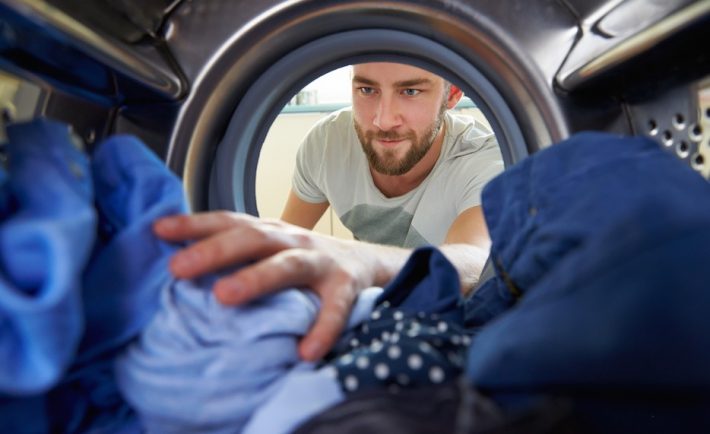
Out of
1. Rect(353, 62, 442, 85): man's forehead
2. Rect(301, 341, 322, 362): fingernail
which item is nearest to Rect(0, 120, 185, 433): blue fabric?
Rect(301, 341, 322, 362): fingernail

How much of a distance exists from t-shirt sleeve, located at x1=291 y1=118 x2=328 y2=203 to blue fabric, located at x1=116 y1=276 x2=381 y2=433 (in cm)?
134

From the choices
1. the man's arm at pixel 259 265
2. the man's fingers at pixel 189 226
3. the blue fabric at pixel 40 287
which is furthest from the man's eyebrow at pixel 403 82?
the blue fabric at pixel 40 287

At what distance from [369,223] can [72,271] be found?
1398 millimetres

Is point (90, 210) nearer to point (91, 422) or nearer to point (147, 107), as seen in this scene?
point (91, 422)

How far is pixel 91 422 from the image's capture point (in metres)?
0.39

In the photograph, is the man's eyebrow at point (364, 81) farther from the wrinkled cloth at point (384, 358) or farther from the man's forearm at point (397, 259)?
the wrinkled cloth at point (384, 358)

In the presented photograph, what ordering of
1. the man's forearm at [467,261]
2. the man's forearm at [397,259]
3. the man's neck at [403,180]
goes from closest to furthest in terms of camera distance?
1. the man's forearm at [397,259]
2. the man's forearm at [467,261]
3. the man's neck at [403,180]

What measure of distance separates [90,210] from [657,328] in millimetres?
318

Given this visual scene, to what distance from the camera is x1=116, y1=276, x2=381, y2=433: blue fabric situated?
0.35m

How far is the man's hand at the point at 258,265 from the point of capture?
1.24 ft

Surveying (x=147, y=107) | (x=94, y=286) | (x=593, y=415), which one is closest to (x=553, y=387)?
(x=593, y=415)

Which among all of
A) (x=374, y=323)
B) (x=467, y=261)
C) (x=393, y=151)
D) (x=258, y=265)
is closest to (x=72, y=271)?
(x=258, y=265)

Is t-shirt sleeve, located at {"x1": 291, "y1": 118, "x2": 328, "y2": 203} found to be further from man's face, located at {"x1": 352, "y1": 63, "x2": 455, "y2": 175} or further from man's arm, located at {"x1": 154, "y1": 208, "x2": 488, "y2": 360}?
man's arm, located at {"x1": 154, "y1": 208, "x2": 488, "y2": 360}

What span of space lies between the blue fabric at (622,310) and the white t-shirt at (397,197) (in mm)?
1029
